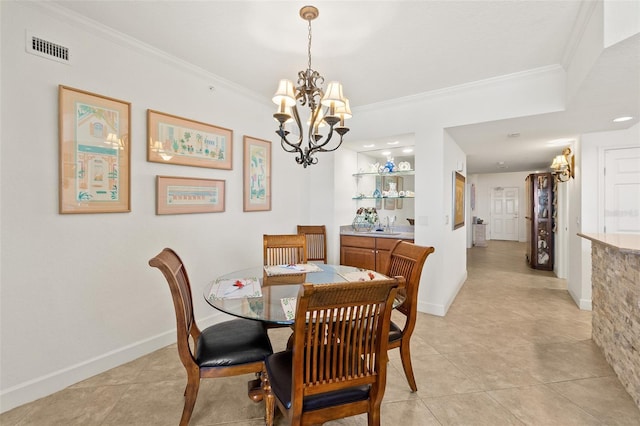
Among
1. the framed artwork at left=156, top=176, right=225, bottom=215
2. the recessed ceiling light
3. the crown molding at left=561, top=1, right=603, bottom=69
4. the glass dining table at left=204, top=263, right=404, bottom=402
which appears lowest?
the glass dining table at left=204, top=263, right=404, bottom=402

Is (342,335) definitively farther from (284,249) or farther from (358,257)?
(358,257)

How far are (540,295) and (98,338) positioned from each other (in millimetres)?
5259

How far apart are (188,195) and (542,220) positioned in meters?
6.28

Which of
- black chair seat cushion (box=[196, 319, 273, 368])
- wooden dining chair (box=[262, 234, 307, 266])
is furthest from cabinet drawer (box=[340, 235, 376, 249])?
black chair seat cushion (box=[196, 319, 273, 368])

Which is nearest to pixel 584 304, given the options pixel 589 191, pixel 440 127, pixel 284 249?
pixel 589 191

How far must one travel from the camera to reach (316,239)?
166 inches

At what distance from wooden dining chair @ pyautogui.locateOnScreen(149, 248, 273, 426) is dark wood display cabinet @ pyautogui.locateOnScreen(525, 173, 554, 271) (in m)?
6.05

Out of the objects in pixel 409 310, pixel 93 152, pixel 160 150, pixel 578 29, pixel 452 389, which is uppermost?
pixel 578 29

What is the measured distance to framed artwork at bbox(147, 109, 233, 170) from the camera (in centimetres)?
261

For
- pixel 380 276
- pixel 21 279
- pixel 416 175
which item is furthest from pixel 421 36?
pixel 21 279

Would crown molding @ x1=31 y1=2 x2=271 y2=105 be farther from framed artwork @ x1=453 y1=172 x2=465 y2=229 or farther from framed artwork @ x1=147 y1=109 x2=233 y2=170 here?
framed artwork @ x1=453 y1=172 x2=465 y2=229

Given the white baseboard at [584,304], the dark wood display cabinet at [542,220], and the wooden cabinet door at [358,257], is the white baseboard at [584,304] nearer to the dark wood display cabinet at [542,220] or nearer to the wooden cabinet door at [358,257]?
the dark wood display cabinet at [542,220]

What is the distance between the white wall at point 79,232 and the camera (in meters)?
1.90

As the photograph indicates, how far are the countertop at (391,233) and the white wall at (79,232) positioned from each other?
200cm
